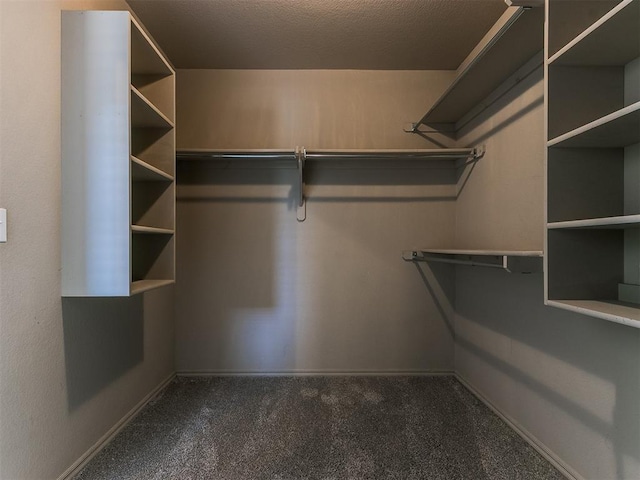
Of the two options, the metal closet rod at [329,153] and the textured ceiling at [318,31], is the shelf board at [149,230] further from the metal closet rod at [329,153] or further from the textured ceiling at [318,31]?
the textured ceiling at [318,31]

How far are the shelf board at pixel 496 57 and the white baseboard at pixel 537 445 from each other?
1.89 meters

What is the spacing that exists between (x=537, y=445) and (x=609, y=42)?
1.75 meters

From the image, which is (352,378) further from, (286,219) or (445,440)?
(286,219)

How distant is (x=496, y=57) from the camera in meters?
1.46

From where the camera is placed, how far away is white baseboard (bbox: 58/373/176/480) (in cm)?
127

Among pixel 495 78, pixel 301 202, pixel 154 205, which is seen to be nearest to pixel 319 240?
pixel 301 202

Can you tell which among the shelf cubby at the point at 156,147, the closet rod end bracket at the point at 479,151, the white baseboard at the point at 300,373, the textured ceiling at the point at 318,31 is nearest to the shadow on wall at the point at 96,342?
the white baseboard at the point at 300,373

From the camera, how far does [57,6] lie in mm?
1184

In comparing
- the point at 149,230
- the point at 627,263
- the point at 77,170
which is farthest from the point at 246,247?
the point at 627,263

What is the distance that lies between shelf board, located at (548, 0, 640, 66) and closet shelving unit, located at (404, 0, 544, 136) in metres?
0.30

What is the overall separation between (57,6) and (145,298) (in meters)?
1.49

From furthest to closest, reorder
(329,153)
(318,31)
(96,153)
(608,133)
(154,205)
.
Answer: (329,153), (318,31), (154,205), (96,153), (608,133)

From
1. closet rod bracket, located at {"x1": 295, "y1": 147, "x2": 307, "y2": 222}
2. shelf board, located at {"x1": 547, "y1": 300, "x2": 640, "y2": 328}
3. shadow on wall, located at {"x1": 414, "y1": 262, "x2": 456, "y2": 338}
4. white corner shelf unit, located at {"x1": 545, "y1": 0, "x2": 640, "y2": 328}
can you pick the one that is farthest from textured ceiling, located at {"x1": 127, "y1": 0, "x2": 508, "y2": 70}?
shelf board, located at {"x1": 547, "y1": 300, "x2": 640, "y2": 328}

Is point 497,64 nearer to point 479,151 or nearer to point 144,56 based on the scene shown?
point 479,151
